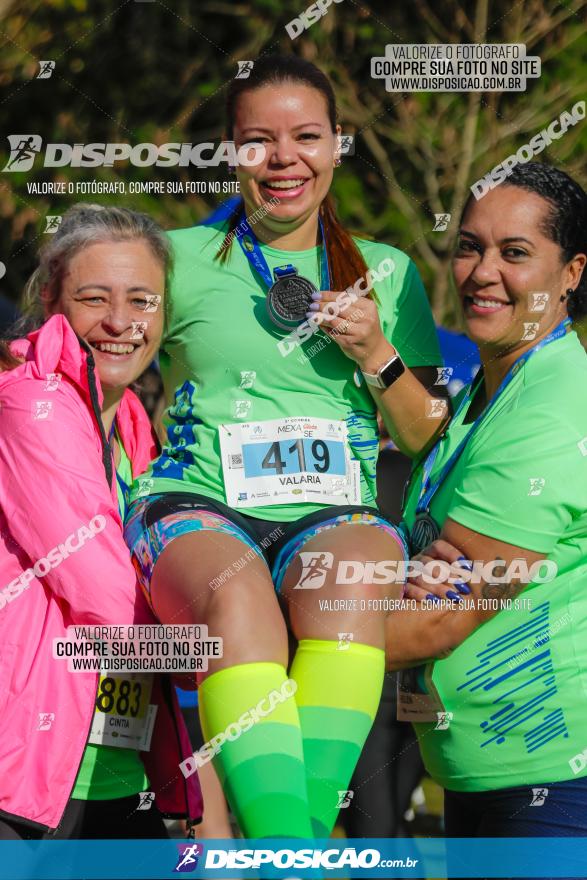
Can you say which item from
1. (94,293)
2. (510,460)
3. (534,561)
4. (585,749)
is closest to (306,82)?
(94,293)

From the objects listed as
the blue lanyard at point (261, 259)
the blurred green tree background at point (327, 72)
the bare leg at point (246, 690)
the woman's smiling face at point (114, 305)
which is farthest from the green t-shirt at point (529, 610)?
the blurred green tree background at point (327, 72)

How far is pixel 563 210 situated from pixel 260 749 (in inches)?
50.6

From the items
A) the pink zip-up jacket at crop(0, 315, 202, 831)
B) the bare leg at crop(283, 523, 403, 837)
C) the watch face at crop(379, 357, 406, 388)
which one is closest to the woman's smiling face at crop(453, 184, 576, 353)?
the watch face at crop(379, 357, 406, 388)

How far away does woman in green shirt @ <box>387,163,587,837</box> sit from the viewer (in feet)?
7.31

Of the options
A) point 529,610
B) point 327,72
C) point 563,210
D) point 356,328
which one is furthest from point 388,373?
point 327,72

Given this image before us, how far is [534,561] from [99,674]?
0.91 meters

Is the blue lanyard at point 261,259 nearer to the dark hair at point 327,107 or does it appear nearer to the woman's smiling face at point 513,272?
the dark hair at point 327,107

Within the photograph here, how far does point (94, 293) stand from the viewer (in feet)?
8.48

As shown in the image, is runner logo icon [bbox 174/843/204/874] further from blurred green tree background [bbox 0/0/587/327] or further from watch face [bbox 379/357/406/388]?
blurred green tree background [bbox 0/0/587/327]

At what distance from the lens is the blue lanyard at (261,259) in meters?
2.68

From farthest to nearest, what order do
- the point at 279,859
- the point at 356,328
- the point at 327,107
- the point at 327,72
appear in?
the point at 327,72
the point at 327,107
the point at 356,328
the point at 279,859

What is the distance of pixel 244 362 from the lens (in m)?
2.62

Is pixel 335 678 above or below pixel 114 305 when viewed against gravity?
below

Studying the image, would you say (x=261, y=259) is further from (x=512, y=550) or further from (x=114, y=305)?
(x=512, y=550)
